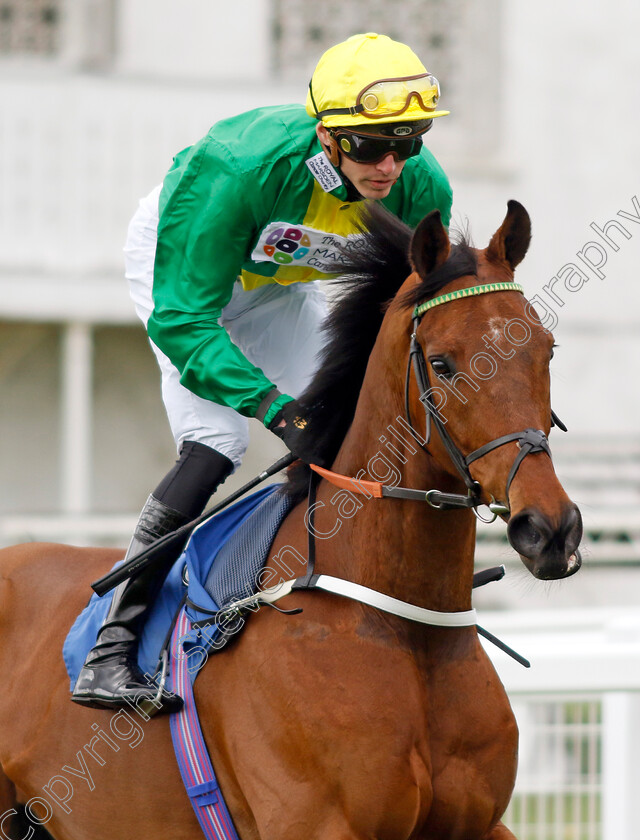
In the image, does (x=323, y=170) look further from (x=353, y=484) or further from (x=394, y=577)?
(x=394, y=577)

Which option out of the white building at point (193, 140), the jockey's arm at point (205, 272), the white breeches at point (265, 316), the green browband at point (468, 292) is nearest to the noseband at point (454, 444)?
the green browband at point (468, 292)

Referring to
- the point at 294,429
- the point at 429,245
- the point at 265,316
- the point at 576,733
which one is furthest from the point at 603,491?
the point at 429,245

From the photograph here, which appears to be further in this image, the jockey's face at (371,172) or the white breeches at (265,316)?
the white breeches at (265,316)

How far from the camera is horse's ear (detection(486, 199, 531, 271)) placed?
8.67 ft

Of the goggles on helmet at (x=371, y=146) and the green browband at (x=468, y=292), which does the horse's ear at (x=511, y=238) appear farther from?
the goggles on helmet at (x=371, y=146)

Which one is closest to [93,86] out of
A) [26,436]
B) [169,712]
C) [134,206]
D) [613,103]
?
[134,206]

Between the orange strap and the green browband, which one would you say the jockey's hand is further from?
the green browband

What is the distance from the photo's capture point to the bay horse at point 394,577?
240 cm

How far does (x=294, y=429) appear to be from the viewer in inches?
112

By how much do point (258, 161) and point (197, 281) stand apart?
0.33 metres

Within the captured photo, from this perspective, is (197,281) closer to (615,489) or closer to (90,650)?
(90,650)

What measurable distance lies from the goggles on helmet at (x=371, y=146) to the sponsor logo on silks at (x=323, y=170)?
79mm

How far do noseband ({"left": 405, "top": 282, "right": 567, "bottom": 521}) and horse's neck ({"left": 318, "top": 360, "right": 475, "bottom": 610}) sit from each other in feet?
0.21

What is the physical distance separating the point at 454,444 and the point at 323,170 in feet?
3.02
